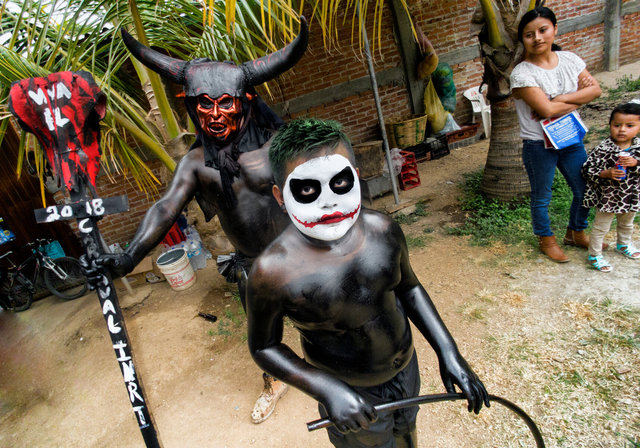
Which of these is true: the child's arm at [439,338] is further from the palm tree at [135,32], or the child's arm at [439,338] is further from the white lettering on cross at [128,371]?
the palm tree at [135,32]

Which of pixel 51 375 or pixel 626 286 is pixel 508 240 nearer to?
pixel 626 286

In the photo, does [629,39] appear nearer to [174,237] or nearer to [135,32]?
[135,32]

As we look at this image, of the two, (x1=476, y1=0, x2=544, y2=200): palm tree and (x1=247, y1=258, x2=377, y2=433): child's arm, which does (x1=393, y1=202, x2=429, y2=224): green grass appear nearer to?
(x1=476, y1=0, x2=544, y2=200): palm tree

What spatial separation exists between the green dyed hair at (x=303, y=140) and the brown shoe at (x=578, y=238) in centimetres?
315

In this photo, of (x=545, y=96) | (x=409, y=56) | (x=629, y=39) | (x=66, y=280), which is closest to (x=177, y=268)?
(x=66, y=280)

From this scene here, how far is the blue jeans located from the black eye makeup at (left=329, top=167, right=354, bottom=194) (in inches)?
103

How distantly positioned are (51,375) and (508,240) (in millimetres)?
4824

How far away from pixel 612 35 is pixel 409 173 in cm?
550

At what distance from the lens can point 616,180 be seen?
2814 mm

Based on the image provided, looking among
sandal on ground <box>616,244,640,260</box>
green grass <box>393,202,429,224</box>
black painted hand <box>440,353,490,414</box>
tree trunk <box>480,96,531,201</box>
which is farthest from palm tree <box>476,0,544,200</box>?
black painted hand <box>440,353,490,414</box>

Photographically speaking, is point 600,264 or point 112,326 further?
point 600,264

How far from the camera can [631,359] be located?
2293 mm

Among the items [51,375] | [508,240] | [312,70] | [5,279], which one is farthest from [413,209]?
[5,279]

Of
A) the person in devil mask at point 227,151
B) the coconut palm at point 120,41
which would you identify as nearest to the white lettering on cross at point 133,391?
the person in devil mask at point 227,151
